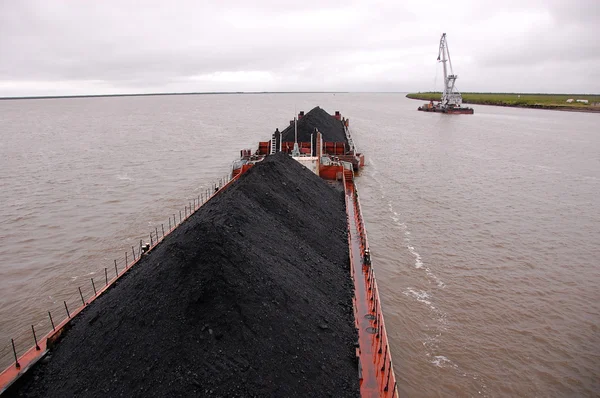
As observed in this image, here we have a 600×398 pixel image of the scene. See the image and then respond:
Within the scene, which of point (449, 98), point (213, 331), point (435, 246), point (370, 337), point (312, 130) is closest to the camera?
point (213, 331)

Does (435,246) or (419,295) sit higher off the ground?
(435,246)

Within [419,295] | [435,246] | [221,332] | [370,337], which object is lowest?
[419,295]

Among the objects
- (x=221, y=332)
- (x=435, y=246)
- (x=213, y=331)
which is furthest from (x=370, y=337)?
(x=435, y=246)

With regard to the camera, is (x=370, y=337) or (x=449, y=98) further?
(x=449, y=98)


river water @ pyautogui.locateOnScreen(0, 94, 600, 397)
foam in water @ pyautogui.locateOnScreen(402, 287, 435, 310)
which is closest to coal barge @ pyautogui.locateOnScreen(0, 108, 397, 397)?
river water @ pyautogui.locateOnScreen(0, 94, 600, 397)

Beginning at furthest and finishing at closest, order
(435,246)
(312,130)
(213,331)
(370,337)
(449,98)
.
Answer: (449,98) < (312,130) < (435,246) < (370,337) < (213,331)

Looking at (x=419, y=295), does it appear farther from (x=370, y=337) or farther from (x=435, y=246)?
(x=370, y=337)

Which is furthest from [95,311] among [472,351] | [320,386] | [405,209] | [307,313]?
[405,209]
